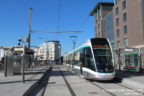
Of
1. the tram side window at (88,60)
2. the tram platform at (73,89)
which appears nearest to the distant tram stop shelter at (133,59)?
the tram side window at (88,60)

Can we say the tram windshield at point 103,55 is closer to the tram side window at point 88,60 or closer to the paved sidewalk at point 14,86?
the tram side window at point 88,60

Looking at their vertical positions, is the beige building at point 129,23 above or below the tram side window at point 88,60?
above

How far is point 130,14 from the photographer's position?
44906mm

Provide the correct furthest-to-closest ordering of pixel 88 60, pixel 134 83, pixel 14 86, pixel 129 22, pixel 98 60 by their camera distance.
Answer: pixel 129 22 → pixel 88 60 → pixel 98 60 → pixel 134 83 → pixel 14 86

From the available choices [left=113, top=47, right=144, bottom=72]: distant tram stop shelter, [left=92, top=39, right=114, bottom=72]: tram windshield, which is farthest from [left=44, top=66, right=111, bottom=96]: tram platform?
[left=113, top=47, right=144, bottom=72]: distant tram stop shelter

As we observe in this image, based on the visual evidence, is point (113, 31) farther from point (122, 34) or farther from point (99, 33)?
point (99, 33)

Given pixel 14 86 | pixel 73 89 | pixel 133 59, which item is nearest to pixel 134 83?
pixel 73 89

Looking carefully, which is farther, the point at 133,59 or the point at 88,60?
the point at 133,59

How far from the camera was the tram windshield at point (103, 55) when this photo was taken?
1316 centimetres

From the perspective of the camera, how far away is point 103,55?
13688 mm

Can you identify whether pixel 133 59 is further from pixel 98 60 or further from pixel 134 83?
pixel 134 83

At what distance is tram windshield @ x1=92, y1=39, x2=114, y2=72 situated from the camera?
13164 mm

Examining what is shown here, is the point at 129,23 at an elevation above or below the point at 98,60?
above

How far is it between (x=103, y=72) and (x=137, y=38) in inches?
1250
